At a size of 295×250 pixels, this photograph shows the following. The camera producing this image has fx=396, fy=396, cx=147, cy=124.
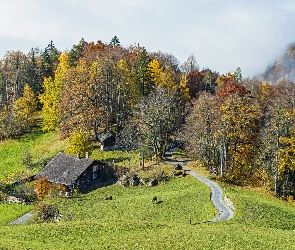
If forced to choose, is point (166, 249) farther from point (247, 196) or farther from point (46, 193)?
point (46, 193)

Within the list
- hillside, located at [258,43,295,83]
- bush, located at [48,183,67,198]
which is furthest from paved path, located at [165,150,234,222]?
hillside, located at [258,43,295,83]

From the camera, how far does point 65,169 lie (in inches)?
2808

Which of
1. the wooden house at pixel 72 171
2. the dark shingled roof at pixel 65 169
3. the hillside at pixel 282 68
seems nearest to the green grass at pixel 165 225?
the wooden house at pixel 72 171

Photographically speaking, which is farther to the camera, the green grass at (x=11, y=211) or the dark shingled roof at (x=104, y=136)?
the dark shingled roof at (x=104, y=136)

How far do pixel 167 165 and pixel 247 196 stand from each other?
62.8 ft

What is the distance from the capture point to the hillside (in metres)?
175

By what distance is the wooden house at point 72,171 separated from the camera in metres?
69.3

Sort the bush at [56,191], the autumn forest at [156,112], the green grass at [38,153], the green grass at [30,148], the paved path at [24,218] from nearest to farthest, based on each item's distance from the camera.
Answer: the paved path at [24,218] → the bush at [56,191] → the autumn forest at [156,112] → the green grass at [38,153] → the green grass at [30,148]

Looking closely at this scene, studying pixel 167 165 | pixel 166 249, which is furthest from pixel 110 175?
pixel 166 249

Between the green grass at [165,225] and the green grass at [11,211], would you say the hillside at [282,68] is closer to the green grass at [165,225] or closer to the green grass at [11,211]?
the green grass at [165,225]

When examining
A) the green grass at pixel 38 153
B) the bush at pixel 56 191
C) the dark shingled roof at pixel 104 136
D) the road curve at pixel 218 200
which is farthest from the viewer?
the dark shingled roof at pixel 104 136

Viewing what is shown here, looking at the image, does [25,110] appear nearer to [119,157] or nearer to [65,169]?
[119,157]

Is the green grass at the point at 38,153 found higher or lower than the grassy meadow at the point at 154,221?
higher

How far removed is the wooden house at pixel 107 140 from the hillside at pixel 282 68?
10990 cm
